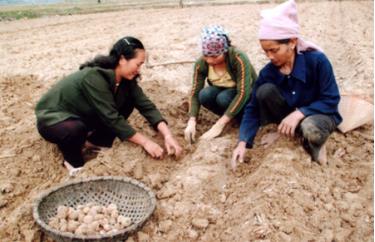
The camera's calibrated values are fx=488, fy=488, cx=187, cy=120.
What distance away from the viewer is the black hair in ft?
12.4

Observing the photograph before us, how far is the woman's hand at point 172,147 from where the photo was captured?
3.97m

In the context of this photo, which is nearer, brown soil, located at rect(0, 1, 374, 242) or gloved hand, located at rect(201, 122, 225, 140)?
brown soil, located at rect(0, 1, 374, 242)

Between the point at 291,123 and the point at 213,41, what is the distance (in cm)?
101

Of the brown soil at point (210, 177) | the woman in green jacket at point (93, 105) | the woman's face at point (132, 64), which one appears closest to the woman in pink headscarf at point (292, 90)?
the brown soil at point (210, 177)

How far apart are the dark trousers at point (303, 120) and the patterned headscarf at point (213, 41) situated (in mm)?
552

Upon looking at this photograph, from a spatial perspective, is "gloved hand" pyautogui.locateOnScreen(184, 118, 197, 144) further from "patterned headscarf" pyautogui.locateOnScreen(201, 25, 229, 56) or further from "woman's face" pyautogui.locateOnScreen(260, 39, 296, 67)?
"woman's face" pyautogui.locateOnScreen(260, 39, 296, 67)

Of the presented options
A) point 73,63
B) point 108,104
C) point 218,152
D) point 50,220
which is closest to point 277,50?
point 218,152

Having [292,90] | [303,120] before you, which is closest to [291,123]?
[303,120]

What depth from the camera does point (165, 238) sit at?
10.1ft

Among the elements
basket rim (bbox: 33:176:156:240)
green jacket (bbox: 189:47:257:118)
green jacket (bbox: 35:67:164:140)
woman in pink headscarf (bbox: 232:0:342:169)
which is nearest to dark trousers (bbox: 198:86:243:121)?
green jacket (bbox: 189:47:257:118)

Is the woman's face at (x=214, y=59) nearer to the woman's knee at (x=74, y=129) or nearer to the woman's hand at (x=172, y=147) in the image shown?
the woman's hand at (x=172, y=147)

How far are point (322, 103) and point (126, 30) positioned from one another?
24.4ft

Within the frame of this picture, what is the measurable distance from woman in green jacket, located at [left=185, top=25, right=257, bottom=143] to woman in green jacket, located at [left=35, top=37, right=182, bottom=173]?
20.3 inches

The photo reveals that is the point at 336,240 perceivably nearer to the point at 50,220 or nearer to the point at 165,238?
the point at 165,238
